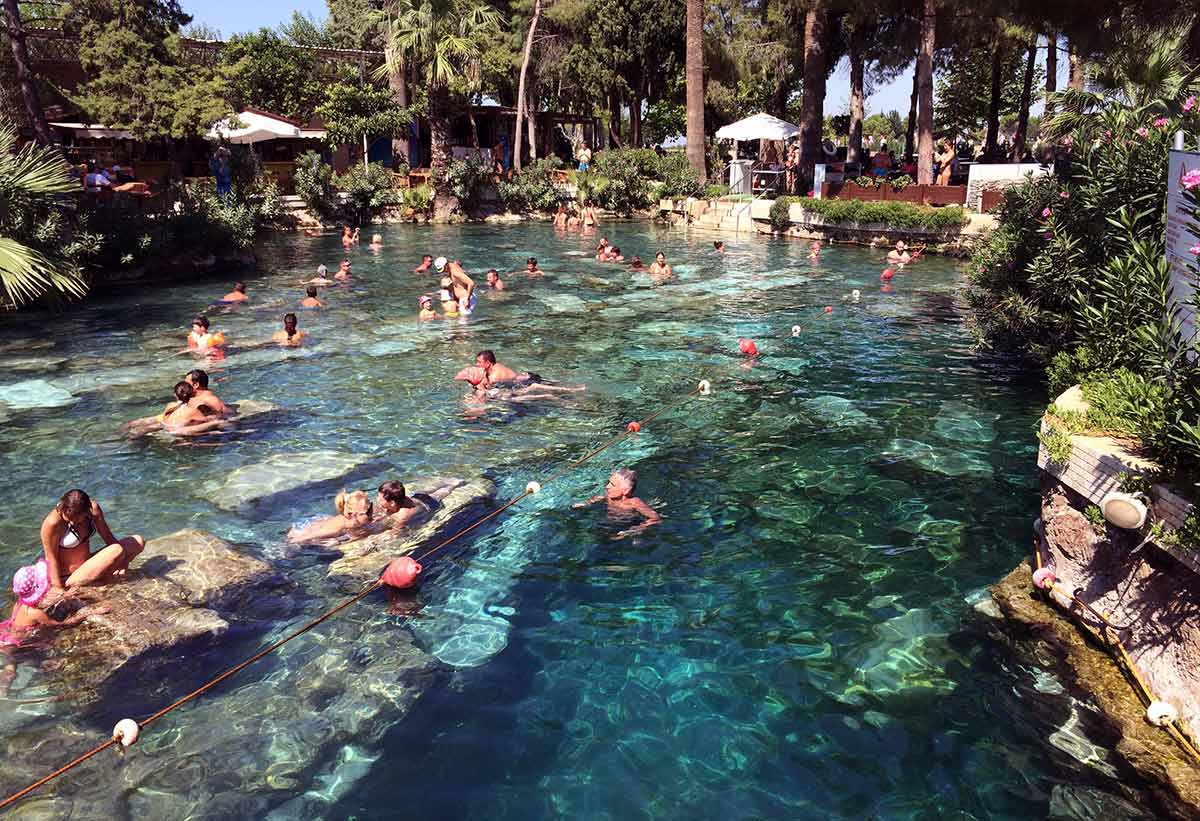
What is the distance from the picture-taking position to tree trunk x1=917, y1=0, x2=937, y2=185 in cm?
2845

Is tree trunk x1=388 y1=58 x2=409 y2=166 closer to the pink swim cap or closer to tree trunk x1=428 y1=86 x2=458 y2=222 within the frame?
tree trunk x1=428 y1=86 x2=458 y2=222

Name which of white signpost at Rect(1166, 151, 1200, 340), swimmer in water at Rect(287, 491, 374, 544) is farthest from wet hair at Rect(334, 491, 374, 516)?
white signpost at Rect(1166, 151, 1200, 340)

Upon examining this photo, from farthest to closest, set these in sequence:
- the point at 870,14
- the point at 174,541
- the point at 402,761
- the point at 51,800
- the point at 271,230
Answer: the point at 271,230 → the point at 870,14 → the point at 174,541 → the point at 402,761 → the point at 51,800

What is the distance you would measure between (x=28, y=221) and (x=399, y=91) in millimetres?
22578

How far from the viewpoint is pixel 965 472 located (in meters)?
9.98

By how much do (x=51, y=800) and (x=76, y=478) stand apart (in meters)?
5.70

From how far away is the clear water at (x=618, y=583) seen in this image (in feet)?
18.0

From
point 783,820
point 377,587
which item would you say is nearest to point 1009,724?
point 783,820

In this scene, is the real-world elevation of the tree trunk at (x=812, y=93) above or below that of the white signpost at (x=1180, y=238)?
above

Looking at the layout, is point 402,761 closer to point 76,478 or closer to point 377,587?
point 377,587

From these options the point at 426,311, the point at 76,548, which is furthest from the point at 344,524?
the point at 426,311

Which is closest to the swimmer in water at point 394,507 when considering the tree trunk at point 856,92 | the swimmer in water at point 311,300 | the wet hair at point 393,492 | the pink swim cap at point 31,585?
the wet hair at point 393,492

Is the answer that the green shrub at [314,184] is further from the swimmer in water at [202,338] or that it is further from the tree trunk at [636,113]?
the tree trunk at [636,113]

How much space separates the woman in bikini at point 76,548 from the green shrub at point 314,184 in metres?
27.7
